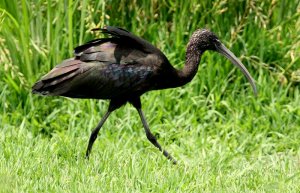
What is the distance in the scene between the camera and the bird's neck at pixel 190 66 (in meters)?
6.73

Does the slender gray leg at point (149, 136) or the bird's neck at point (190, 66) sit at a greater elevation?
the bird's neck at point (190, 66)

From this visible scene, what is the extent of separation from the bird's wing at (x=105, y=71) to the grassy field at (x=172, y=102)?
18.7 inches

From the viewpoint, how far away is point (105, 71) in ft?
21.1

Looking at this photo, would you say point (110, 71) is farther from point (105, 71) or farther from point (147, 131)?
point (147, 131)

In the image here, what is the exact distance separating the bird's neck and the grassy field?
597mm

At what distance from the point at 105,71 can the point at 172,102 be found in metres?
1.49

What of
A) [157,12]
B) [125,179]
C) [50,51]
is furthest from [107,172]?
[157,12]

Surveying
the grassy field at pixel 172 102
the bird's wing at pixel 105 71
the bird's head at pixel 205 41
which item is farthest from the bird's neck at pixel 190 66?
the grassy field at pixel 172 102

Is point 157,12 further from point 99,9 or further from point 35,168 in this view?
point 35,168

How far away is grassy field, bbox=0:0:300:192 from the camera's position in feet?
21.3

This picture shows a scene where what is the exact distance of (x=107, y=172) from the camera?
6.06 metres

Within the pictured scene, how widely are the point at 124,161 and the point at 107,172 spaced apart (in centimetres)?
38

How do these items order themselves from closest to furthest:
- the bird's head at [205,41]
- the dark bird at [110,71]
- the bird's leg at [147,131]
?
1. the dark bird at [110,71]
2. the bird's leg at [147,131]
3. the bird's head at [205,41]

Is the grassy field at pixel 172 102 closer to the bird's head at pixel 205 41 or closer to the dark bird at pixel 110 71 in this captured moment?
the dark bird at pixel 110 71
